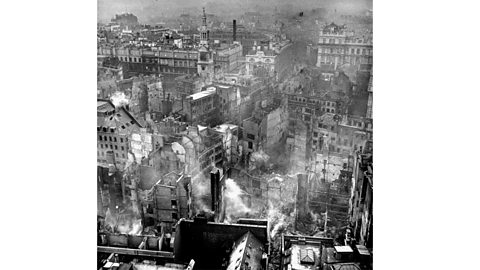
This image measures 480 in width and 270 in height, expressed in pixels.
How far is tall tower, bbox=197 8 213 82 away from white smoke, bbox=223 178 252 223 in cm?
95

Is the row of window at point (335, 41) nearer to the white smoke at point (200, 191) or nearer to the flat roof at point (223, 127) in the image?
the flat roof at point (223, 127)

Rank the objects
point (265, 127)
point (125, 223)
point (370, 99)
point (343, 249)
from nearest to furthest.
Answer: point (370, 99) → point (343, 249) → point (265, 127) → point (125, 223)

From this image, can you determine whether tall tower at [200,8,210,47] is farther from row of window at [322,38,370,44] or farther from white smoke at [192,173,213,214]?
white smoke at [192,173,213,214]

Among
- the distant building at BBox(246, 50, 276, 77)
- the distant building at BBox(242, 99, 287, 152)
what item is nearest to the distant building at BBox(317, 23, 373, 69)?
the distant building at BBox(246, 50, 276, 77)

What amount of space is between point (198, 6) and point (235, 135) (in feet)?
3.74

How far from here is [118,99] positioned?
4164 millimetres

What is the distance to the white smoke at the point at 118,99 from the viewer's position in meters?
4.16

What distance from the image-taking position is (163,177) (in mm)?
4160

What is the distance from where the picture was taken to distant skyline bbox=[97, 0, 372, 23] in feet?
12.3

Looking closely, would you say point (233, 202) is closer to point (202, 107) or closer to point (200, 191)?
point (200, 191)

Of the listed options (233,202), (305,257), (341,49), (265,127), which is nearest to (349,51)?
(341,49)
